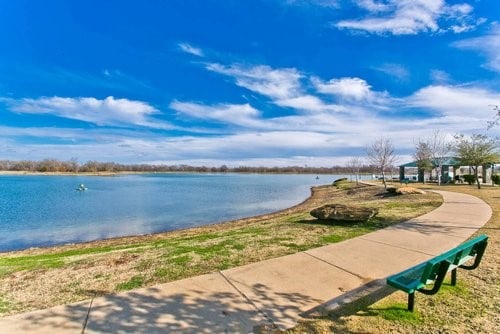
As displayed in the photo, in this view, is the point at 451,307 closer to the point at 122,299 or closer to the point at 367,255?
the point at 367,255

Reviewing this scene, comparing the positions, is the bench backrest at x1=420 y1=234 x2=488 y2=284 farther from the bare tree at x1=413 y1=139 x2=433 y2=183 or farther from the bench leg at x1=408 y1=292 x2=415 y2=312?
the bare tree at x1=413 y1=139 x2=433 y2=183

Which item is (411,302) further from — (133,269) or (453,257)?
(133,269)

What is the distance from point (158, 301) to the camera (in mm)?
3939

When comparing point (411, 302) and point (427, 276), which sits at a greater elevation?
point (427, 276)

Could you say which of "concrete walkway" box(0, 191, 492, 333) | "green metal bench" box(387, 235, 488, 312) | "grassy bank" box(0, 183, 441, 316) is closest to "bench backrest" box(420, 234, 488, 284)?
"green metal bench" box(387, 235, 488, 312)

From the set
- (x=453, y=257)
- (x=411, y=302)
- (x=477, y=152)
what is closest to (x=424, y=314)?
(x=411, y=302)

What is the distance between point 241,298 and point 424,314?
2184 mm

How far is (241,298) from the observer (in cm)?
404

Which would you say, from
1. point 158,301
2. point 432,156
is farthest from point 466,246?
point 432,156

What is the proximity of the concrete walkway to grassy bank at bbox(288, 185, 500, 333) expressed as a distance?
0.30 m

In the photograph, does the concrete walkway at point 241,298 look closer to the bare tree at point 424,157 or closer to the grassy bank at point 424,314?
the grassy bank at point 424,314

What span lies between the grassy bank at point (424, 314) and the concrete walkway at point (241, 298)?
0.30 meters

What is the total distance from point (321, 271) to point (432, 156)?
130 feet

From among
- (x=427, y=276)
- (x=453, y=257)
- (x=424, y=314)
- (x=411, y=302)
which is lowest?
A: (x=424, y=314)
